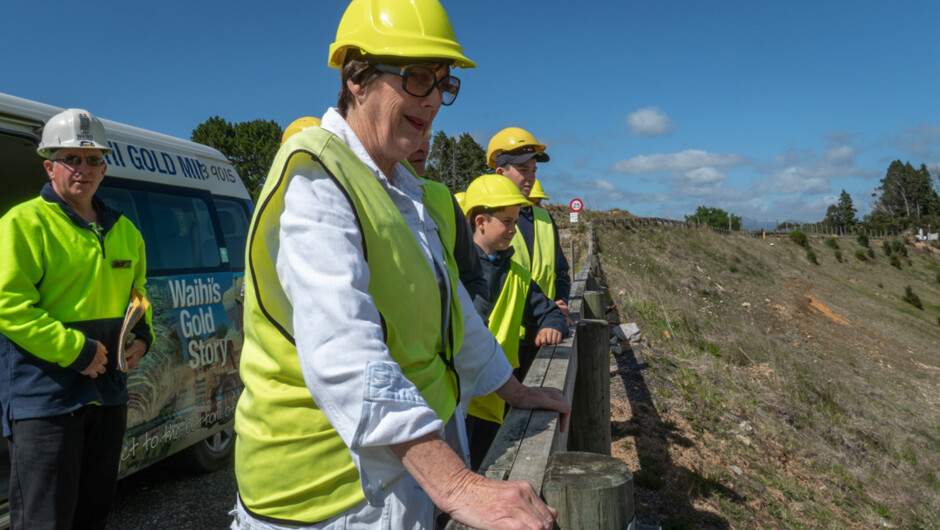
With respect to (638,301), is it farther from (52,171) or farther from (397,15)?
(397,15)

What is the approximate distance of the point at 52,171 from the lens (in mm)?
2852

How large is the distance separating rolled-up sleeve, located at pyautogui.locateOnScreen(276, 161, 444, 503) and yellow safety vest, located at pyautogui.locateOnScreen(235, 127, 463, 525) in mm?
52

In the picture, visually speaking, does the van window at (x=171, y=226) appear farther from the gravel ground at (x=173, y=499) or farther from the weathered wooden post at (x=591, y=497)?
the weathered wooden post at (x=591, y=497)

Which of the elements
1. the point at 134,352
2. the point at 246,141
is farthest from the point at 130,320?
the point at 246,141

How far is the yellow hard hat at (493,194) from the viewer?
325 centimetres

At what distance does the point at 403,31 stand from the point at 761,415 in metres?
8.01

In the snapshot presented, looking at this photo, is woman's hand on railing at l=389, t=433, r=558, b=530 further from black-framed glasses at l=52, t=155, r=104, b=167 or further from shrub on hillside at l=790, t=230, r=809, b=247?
shrub on hillside at l=790, t=230, r=809, b=247

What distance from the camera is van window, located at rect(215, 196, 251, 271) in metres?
5.27

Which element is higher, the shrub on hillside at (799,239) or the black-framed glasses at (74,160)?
the shrub on hillside at (799,239)

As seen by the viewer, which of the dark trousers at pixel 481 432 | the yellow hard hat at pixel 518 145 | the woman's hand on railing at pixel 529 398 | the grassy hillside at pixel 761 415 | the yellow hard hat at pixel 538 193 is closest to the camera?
the woman's hand on railing at pixel 529 398

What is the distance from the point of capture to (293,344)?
4.12 ft

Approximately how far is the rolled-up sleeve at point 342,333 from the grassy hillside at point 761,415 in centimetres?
401

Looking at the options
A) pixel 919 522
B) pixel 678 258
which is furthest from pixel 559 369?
pixel 678 258

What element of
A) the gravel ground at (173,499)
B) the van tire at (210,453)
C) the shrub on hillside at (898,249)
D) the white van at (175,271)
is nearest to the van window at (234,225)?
the white van at (175,271)
